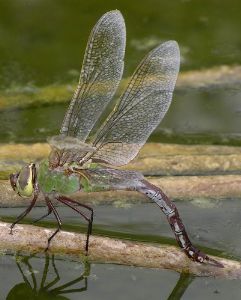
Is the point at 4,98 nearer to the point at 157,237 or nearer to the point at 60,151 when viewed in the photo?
the point at 60,151

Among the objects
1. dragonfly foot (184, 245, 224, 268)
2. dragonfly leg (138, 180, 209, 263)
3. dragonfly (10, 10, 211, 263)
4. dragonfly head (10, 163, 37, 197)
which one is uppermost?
dragonfly (10, 10, 211, 263)

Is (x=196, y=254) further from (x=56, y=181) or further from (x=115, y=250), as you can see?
(x=56, y=181)

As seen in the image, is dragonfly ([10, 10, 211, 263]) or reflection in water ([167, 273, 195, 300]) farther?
dragonfly ([10, 10, 211, 263])

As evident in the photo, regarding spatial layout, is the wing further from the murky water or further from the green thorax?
the murky water

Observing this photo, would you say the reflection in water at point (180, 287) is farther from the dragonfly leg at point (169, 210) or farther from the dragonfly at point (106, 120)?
the dragonfly at point (106, 120)

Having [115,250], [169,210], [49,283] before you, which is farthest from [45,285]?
[169,210]

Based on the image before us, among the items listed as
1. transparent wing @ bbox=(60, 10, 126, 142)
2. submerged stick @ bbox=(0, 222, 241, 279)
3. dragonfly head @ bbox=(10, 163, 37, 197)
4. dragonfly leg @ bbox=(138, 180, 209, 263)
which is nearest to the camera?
submerged stick @ bbox=(0, 222, 241, 279)

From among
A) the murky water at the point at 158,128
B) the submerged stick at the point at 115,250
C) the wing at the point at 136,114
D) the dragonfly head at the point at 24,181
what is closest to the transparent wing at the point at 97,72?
the wing at the point at 136,114

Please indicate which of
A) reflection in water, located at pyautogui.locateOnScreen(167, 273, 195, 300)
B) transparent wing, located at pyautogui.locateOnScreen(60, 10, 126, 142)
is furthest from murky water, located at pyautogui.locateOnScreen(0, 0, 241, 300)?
transparent wing, located at pyautogui.locateOnScreen(60, 10, 126, 142)
